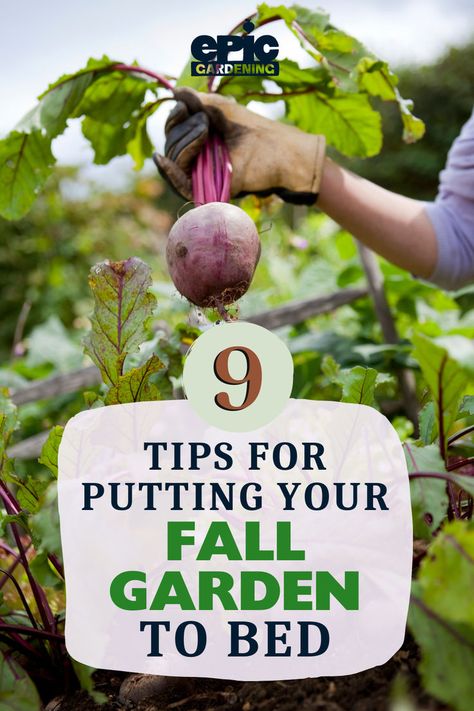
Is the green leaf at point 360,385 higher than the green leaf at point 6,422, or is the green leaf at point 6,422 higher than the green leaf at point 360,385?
the green leaf at point 360,385

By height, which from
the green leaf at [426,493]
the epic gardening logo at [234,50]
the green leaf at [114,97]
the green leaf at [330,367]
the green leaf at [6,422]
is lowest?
the green leaf at [6,422]

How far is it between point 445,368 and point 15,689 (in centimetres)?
59

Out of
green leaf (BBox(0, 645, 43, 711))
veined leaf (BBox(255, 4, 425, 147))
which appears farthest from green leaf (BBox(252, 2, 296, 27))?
green leaf (BBox(0, 645, 43, 711))

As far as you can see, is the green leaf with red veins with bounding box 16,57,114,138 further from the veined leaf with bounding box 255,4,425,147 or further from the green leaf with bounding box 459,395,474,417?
the green leaf with bounding box 459,395,474,417

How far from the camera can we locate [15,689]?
2.50 feet

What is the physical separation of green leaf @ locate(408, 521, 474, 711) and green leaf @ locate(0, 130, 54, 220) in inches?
42.8

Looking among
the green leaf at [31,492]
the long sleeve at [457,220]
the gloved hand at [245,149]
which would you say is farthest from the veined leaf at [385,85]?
the green leaf at [31,492]

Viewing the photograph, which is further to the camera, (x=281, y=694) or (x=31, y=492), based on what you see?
(x=31, y=492)

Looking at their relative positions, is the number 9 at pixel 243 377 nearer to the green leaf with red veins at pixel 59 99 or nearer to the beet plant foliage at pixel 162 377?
the beet plant foliage at pixel 162 377

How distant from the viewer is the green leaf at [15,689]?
744mm

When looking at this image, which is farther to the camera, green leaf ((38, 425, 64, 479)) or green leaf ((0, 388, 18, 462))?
green leaf ((0, 388, 18, 462))

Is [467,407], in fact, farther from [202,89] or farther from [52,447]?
[202,89]

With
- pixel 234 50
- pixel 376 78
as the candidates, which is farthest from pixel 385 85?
pixel 234 50

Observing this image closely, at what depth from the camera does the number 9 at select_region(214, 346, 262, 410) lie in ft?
2.64
